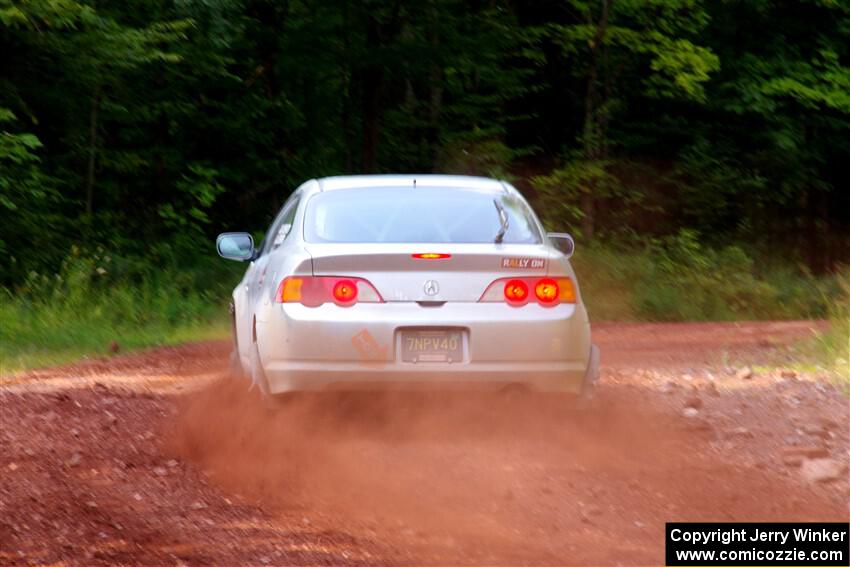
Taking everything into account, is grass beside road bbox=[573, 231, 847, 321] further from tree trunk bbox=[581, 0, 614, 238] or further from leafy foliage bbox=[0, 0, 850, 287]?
tree trunk bbox=[581, 0, 614, 238]

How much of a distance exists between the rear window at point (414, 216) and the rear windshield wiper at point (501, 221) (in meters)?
0.02

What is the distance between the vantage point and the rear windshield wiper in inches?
348

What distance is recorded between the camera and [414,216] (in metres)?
9.03

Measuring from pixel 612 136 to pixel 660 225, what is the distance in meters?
3.04

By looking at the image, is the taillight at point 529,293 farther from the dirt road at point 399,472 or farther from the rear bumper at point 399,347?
the dirt road at point 399,472

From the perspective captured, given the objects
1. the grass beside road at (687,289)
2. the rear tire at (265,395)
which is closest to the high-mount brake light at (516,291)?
the rear tire at (265,395)

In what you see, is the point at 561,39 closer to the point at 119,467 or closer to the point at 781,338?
the point at 781,338

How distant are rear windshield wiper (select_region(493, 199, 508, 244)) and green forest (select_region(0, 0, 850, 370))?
8253 mm

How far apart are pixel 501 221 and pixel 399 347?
4.12 feet

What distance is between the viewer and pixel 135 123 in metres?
28.8

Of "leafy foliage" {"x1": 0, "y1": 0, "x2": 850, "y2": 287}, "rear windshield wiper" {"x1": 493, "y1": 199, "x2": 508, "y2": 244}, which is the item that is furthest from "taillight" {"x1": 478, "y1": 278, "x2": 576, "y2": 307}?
"leafy foliage" {"x1": 0, "y1": 0, "x2": 850, "y2": 287}

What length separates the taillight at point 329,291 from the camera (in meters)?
8.30

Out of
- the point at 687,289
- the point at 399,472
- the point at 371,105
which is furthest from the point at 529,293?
the point at 371,105

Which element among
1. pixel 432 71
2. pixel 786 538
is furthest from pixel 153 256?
pixel 786 538
